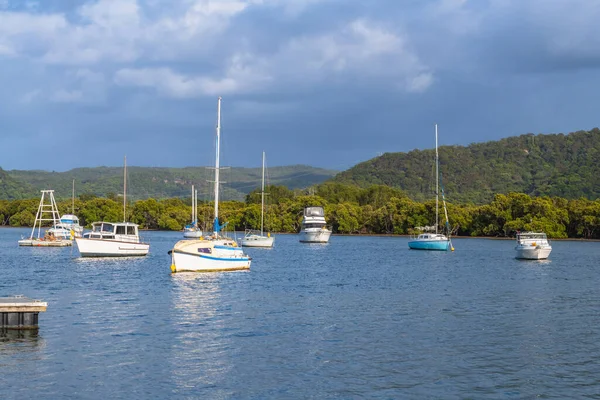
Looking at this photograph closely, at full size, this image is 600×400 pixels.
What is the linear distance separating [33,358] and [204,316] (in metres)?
13.0

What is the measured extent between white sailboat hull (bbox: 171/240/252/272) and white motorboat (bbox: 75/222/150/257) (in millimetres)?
21628

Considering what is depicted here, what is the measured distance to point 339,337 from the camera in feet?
118

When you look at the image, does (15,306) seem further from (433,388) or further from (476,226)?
(476,226)

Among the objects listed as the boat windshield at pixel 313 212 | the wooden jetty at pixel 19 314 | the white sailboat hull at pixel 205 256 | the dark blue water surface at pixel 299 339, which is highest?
the boat windshield at pixel 313 212

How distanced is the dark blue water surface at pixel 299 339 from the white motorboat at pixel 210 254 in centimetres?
112

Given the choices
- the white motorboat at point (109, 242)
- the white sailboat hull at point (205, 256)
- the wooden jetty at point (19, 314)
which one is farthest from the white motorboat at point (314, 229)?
the wooden jetty at point (19, 314)

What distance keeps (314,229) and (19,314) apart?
11709 centimetres

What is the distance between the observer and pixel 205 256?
2549 inches

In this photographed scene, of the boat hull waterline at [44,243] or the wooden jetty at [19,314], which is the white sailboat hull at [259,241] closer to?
the boat hull waterline at [44,243]

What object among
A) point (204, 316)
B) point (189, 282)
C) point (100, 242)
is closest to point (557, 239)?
point (100, 242)

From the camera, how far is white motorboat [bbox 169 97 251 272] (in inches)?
2504

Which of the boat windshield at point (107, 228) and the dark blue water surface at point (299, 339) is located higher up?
the boat windshield at point (107, 228)

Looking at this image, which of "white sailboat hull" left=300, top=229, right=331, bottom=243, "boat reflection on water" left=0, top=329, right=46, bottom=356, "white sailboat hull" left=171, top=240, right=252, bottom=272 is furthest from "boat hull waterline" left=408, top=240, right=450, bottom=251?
"boat reflection on water" left=0, top=329, right=46, bottom=356

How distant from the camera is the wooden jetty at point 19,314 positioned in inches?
1357
